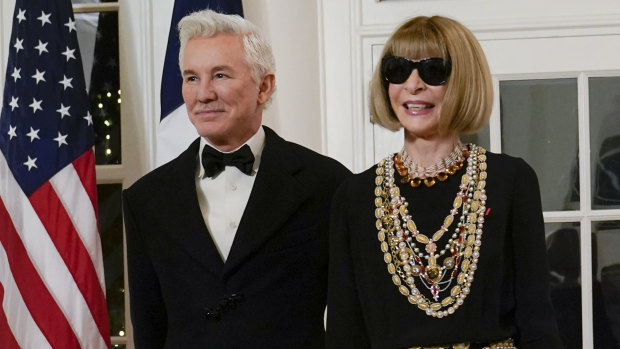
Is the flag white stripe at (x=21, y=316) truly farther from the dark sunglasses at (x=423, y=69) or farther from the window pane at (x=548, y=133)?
the window pane at (x=548, y=133)

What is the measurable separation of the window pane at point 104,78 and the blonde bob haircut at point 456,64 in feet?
5.17

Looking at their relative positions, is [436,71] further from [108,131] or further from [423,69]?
[108,131]

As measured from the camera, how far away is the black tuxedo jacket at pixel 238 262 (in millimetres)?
2088

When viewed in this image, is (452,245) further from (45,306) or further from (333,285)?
(45,306)

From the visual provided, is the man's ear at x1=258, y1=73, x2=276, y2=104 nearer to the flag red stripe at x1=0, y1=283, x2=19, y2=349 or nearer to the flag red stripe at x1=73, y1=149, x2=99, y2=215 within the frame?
the flag red stripe at x1=73, y1=149, x2=99, y2=215

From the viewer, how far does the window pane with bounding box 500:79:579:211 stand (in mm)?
3125

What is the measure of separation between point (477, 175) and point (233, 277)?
59 cm

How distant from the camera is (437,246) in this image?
74.7 inches

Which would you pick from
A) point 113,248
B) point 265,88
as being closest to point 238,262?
point 265,88

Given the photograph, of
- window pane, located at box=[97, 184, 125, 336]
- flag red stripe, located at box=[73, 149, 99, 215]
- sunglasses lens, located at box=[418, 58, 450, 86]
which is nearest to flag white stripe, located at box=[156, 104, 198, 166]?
flag red stripe, located at box=[73, 149, 99, 215]

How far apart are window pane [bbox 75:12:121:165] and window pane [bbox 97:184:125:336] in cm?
12

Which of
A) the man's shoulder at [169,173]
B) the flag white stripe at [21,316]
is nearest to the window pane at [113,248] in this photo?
the flag white stripe at [21,316]

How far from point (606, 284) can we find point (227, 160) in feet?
5.08

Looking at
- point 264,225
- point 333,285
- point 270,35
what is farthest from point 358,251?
point 270,35
